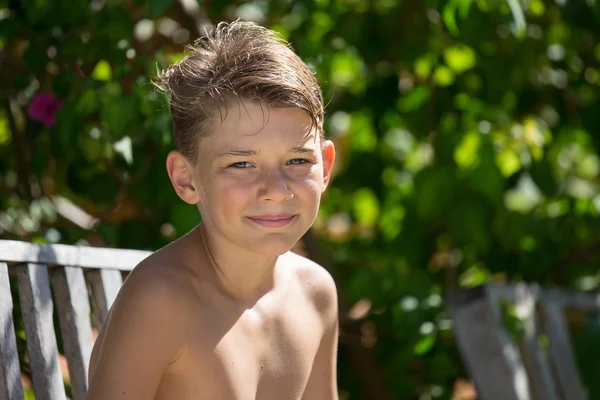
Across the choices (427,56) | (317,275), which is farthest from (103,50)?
(427,56)

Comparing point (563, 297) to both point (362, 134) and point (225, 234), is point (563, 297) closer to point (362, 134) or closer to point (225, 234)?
point (362, 134)

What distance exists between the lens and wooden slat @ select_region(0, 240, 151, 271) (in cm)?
181

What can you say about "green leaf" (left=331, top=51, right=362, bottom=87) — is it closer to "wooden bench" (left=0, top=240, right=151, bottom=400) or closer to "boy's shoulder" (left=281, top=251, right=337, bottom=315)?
"boy's shoulder" (left=281, top=251, right=337, bottom=315)

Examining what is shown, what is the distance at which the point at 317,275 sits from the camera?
2043 mm

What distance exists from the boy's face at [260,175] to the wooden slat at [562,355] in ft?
5.06

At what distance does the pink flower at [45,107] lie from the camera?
102 inches

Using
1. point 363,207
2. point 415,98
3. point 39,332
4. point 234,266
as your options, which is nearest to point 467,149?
point 415,98

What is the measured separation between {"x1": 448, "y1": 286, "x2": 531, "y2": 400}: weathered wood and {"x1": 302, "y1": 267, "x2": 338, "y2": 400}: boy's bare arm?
2.69ft

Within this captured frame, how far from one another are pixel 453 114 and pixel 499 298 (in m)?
0.61

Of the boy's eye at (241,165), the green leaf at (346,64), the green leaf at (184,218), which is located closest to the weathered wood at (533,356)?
the green leaf at (346,64)

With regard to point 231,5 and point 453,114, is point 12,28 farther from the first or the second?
point 453,114

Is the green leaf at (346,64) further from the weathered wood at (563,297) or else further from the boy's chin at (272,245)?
the boy's chin at (272,245)

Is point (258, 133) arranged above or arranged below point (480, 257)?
above

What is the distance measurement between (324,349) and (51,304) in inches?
21.7
